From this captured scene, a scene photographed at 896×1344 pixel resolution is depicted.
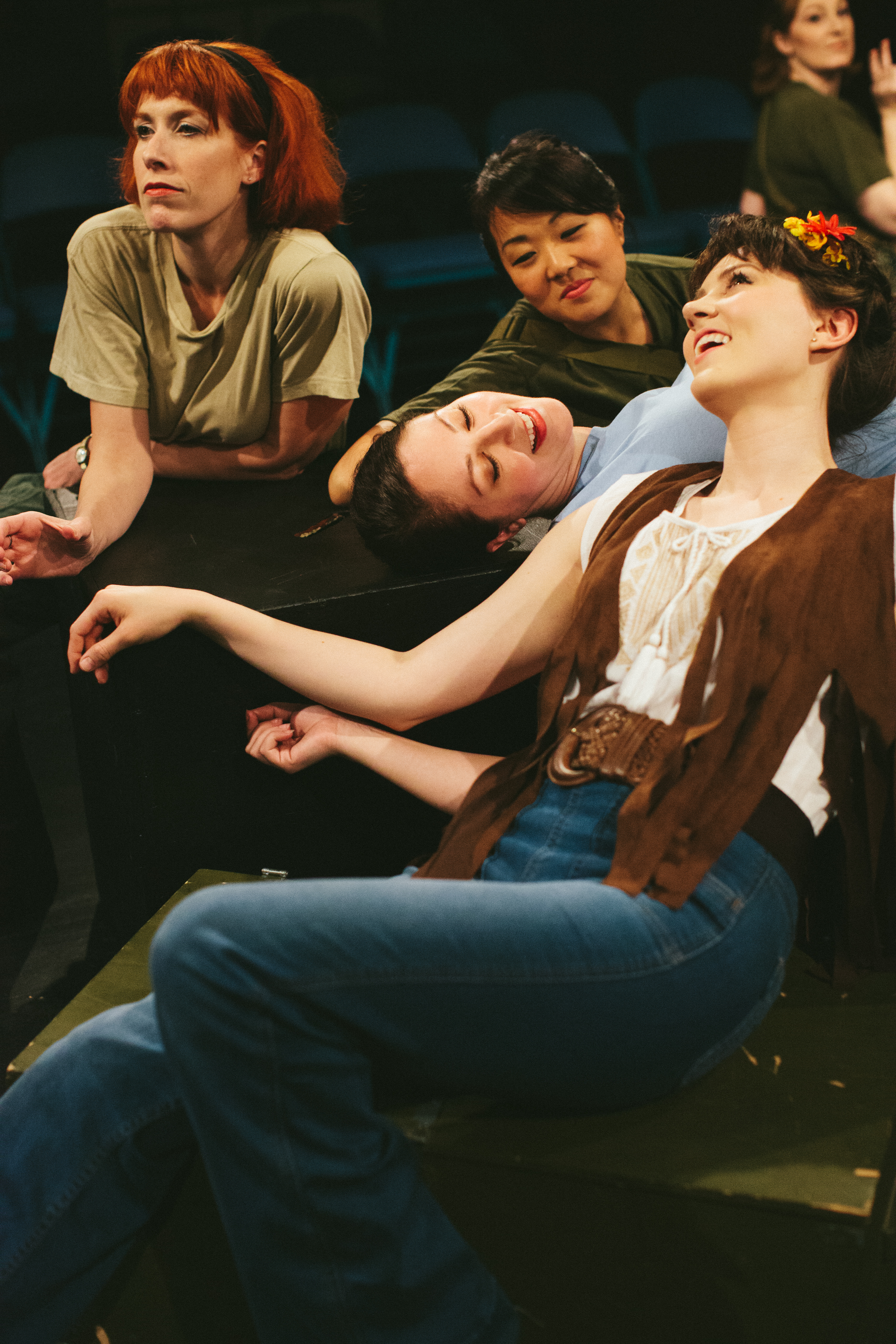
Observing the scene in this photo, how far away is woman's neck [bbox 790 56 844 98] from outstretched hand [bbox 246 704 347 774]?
2969mm

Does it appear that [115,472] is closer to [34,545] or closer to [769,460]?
[34,545]

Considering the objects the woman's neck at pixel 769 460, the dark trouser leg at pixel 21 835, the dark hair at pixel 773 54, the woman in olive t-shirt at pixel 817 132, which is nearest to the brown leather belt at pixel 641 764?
the woman's neck at pixel 769 460

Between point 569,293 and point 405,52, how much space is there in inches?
129

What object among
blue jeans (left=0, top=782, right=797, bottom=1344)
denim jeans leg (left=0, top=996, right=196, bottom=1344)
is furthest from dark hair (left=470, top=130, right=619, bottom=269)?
denim jeans leg (left=0, top=996, right=196, bottom=1344)

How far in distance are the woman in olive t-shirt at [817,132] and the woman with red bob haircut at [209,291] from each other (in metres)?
1.63

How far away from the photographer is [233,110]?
6.90ft

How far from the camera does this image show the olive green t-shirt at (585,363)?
2441mm

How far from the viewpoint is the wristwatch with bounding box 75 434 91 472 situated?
2318 millimetres

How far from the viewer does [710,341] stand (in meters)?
1.49

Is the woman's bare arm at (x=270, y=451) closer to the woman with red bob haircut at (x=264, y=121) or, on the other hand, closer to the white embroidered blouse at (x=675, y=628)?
the woman with red bob haircut at (x=264, y=121)

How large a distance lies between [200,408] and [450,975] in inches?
57.3

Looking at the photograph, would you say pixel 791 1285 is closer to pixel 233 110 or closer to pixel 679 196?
pixel 233 110

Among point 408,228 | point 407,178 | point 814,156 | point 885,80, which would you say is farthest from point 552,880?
point 408,228

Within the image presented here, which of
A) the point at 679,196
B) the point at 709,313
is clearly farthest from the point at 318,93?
the point at 709,313
